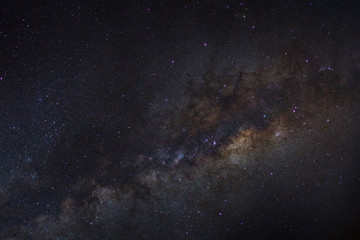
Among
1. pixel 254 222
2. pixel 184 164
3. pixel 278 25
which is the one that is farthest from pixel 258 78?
pixel 254 222

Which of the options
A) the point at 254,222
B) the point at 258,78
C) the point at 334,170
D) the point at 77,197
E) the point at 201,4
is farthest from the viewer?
the point at 254,222

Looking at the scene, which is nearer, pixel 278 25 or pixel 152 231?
pixel 278 25

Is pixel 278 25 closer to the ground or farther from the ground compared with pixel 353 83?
farther from the ground

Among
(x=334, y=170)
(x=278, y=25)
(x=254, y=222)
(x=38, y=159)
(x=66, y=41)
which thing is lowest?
(x=254, y=222)

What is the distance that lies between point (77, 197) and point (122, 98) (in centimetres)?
133

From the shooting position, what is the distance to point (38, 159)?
2822mm

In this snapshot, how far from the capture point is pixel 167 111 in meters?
2.81

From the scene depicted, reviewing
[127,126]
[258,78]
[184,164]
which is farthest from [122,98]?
[258,78]

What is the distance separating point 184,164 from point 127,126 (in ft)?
2.74

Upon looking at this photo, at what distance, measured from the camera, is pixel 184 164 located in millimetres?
2996

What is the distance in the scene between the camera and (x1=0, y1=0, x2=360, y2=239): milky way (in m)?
2.61

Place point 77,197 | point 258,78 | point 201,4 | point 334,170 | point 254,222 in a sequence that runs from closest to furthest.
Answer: point 201,4 → point 258,78 → point 77,197 → point 334,170 → point 254,222

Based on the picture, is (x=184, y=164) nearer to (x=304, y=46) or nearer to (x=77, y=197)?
(x=77, y=197)

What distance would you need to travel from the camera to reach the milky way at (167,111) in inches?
103
